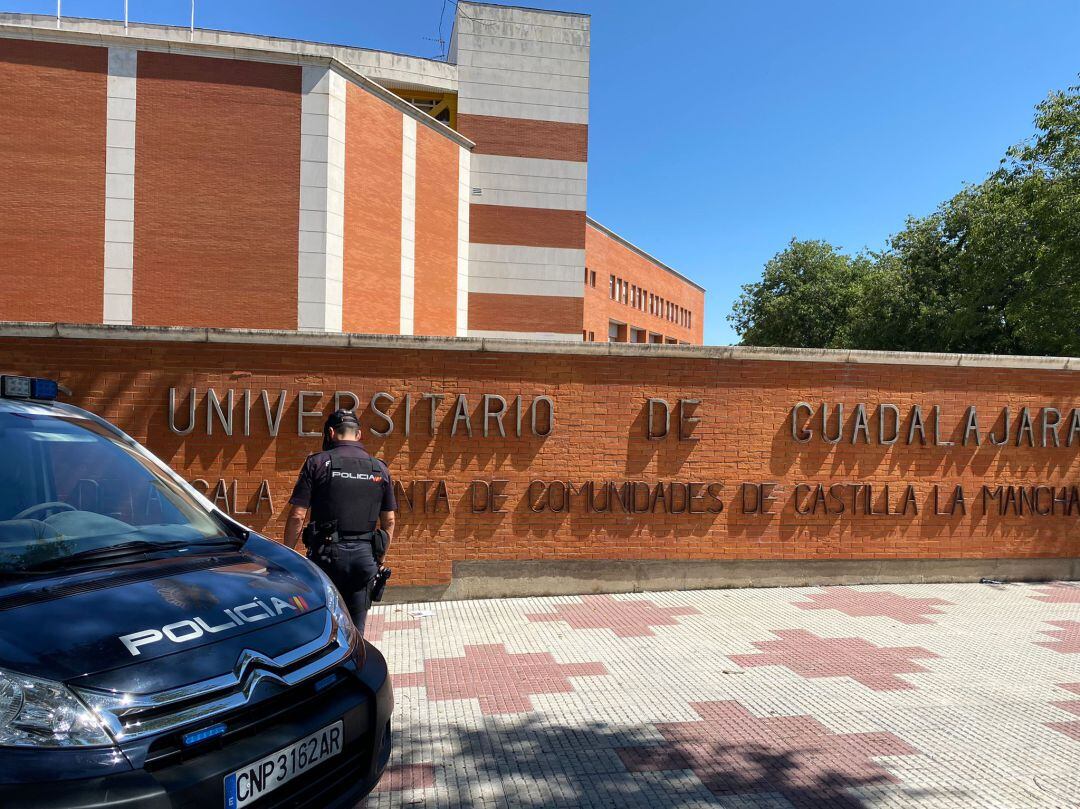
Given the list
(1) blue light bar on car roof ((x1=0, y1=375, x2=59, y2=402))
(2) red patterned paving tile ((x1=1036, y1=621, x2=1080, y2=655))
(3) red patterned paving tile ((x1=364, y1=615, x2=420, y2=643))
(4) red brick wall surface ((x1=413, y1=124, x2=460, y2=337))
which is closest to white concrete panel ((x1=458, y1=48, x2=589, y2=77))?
(4) red brick wall surface ((x1=413, y1=124, x2=460, y2=337))

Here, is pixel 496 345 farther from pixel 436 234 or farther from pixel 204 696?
pixel 436 234

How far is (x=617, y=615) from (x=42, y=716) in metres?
5.61

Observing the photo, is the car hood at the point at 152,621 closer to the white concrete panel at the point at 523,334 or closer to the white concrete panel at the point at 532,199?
the white concrete panel at the point at 523,334

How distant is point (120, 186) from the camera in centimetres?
1756

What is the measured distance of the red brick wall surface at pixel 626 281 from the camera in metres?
47.0

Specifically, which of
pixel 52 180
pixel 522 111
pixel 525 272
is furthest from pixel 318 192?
pixel 522 111

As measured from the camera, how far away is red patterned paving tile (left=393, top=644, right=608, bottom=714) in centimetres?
483

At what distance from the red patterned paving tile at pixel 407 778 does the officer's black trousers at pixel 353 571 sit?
1068 millimetres

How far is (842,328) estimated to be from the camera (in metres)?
40.8

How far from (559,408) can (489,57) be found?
85.6ft

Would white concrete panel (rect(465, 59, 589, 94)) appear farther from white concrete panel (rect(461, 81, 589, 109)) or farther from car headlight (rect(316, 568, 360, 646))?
car headlight (rect(316, 568, 360, 646))

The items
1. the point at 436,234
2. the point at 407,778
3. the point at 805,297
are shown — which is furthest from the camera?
the point at 805,297

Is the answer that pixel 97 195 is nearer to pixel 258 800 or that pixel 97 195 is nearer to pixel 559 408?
pixel 559 408

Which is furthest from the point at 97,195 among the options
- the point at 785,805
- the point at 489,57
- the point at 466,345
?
the point at 785,805
